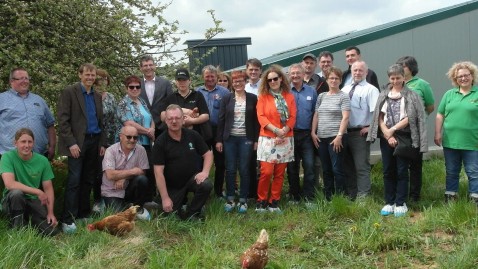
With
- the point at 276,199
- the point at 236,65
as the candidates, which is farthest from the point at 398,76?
the point at 236,65

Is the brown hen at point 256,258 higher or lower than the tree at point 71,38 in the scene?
lower

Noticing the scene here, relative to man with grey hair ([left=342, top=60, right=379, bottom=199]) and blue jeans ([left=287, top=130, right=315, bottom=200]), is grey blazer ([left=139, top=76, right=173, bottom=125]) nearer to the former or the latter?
blue jeans ([left=287, top=130, right=315, bottom=200])

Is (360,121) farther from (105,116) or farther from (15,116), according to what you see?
(15,116)

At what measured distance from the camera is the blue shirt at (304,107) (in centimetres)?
659

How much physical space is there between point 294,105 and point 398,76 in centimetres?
127

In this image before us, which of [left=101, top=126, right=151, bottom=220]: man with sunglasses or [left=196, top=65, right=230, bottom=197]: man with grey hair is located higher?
[left=196, top=65, right=230, bottom=197]: man with grey hair

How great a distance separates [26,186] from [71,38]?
2.63m

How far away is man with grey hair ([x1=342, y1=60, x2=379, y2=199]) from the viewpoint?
6.40 meters

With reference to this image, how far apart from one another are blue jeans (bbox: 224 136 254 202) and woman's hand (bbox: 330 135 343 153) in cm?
102

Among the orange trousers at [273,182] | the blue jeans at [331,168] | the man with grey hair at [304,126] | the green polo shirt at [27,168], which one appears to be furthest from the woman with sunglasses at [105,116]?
the blue jeans at [331,168]

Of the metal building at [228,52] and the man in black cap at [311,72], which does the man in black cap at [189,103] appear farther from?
the metal building at [228,52]

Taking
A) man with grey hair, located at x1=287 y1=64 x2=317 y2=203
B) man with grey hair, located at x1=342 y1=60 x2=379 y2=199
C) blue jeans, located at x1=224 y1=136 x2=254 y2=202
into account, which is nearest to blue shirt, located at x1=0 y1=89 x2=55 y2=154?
blue jeans, located at x1=224 y1=136 x2=254 y2=202

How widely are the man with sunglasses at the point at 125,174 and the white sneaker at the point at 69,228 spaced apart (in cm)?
48

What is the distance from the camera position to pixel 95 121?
6051 mm
